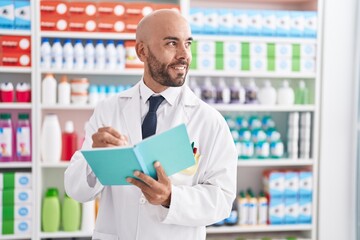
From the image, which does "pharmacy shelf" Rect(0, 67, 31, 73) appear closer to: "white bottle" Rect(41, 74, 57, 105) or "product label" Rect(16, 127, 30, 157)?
"white bottle" Rect(41, 74, 57, 105)

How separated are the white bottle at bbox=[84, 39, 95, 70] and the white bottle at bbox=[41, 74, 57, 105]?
0.27m

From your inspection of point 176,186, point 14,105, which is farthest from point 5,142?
point 176,186

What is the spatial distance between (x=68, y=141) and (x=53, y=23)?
857mm

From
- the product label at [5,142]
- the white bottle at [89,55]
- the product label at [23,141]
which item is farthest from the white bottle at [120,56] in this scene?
the product label at [5,142]

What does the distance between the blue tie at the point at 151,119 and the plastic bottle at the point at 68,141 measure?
1962 mm

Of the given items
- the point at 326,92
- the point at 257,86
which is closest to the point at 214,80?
the point at 257,86

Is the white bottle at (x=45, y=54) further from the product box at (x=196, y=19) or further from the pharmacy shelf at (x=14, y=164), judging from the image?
the product box at (x=196, y=19)

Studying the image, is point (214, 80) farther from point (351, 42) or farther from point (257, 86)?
point (351, 42)

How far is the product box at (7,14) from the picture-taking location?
A: 146 inches

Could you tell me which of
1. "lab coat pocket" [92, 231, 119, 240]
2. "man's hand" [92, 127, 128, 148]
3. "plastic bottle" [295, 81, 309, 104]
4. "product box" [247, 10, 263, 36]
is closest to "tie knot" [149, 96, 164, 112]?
"man's hand" [92, 127, 128, 148]

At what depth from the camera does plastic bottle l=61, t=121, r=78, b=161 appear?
153 inches

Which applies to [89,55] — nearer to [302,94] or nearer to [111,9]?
[111,9]

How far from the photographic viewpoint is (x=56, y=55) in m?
3.76

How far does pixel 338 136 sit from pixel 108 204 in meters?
2.62
